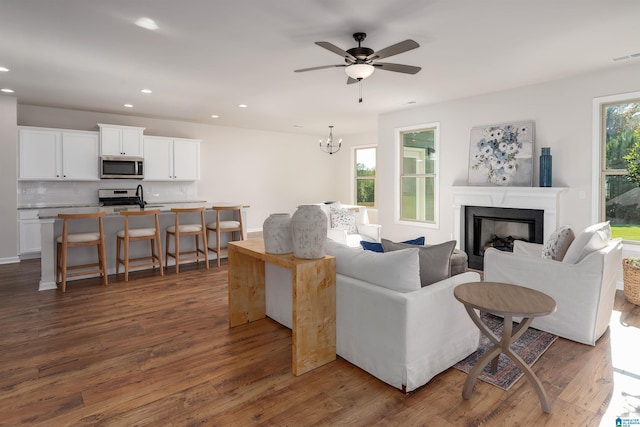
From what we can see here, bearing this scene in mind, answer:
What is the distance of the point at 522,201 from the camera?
16.3 feet

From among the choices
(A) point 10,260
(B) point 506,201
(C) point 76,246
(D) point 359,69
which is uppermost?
(D) point 359,69

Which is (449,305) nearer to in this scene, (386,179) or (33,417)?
(33,417)

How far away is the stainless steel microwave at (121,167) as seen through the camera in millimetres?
6574

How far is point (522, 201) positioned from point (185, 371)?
15.1ft

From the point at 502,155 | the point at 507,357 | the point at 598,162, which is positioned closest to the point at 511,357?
the point at 507,357

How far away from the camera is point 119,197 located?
273 inches

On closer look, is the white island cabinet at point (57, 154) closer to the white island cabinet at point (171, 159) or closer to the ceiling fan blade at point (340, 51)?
the white island cabinet at point (171, 159)

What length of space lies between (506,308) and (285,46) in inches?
118

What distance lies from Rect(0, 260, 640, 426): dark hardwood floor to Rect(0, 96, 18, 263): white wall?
3.07 m

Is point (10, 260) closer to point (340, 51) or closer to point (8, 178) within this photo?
point (8, 178)

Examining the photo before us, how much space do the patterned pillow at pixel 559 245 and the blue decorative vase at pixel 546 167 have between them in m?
1.67

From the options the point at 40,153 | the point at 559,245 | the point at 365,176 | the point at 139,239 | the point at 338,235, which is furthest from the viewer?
the point at 365,176

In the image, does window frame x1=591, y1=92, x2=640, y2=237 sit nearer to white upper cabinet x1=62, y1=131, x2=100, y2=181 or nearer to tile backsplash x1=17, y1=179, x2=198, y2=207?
tile backsplash x1=17, y1=179, x2=198, y2=207

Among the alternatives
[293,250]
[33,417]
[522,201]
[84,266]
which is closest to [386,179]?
[522,201]
